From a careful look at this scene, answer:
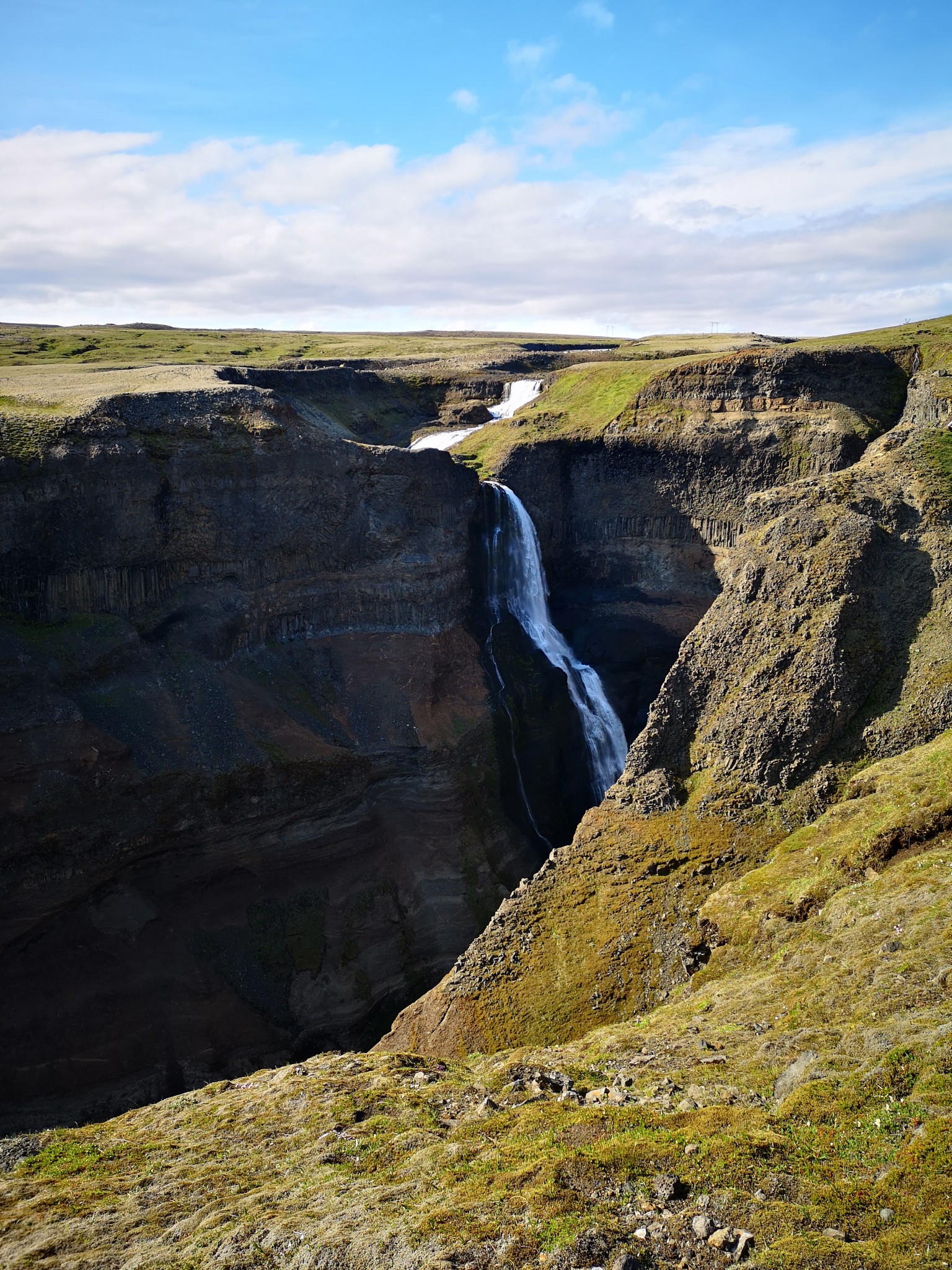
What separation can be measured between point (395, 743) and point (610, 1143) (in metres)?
28.5

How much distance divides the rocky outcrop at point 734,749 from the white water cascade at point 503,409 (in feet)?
111

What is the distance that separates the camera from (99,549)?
37000 millimetres

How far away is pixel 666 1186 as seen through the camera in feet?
42.1

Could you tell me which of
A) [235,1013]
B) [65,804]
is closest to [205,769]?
[65,804]

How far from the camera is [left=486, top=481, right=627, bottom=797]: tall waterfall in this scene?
47.7 meters

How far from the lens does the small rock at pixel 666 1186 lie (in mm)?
12727

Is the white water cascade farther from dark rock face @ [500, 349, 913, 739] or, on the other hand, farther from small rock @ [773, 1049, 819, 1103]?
small rock @ [773, 1049, 819, 1103]

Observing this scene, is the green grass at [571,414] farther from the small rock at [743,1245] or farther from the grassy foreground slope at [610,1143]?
the small rock at [743,1245]

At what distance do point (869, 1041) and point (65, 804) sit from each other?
1074 inches

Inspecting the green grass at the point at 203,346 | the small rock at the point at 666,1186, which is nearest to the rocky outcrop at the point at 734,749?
the small rock at the point at 666,1186

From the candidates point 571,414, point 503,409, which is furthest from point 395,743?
point 503,409

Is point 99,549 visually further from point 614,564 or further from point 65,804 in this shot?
point 614,564

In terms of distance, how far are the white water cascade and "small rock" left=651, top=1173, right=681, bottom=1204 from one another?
5624 centimetres

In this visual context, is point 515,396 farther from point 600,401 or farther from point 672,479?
point 672,479
